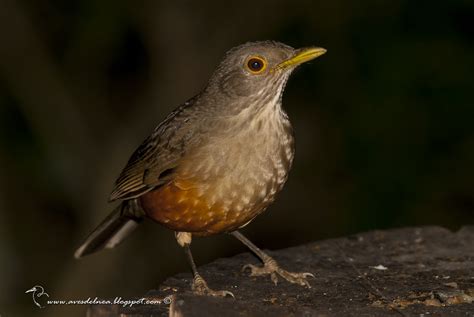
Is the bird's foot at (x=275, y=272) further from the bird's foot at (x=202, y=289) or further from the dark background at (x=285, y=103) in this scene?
the dark background at (x=285, y=103)

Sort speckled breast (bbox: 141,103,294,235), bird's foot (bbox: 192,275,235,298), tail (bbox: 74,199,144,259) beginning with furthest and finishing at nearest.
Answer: tail (bbox: 74,199,144,259)
speckled breast (bbox: 141,103,294,235)
bird's foot (bbox: 192,275,235,298)

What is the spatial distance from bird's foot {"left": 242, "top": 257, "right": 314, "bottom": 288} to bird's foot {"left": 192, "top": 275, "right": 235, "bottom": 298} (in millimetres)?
433

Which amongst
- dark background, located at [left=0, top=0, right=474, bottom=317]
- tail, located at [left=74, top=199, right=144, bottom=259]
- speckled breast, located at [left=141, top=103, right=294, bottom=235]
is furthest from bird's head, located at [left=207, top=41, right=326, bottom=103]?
dark background, located at [left=0, top=0, right=474, bottom=317]

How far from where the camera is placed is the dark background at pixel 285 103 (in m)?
10.0

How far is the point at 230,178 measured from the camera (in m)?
6.20

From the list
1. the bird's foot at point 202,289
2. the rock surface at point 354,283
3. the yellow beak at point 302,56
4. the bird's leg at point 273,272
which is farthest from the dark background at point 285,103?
the bird's foot at point 202,289

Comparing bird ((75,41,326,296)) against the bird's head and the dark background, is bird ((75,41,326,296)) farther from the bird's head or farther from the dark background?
the dark background

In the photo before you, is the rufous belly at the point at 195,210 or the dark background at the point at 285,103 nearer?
the rufous belly at the point at 195,210

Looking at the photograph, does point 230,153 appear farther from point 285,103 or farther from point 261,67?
point 285,103

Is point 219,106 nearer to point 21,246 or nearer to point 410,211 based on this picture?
point 410,211

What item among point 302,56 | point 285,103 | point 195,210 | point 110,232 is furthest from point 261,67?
point 285,103

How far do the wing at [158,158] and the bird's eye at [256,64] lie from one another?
547 millimetres

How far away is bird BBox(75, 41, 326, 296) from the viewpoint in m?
6.21

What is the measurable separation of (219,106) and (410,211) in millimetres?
4149
